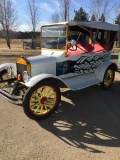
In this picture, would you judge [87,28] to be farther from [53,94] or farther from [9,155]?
[9,155]

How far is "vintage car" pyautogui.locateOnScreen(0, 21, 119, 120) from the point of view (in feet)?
14.0

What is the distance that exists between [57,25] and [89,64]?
1.52 meters

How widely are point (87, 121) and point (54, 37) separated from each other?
255 centimetres

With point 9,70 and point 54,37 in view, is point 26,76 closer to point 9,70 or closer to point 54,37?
point 9,70

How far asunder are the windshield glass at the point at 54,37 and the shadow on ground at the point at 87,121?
1.55 meters

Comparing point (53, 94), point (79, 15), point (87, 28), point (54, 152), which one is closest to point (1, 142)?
point (54, 152)

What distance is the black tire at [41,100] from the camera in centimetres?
400

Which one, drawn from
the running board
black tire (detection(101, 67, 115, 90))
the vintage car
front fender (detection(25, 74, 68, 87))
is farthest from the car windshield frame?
black tire (detection(101, 67, 115, 90))

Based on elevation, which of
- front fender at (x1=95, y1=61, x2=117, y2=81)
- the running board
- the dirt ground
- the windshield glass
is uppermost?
the windshield glass

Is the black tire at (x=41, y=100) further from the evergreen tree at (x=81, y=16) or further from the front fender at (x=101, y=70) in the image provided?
the evergreen tree at (x=81, y=16)

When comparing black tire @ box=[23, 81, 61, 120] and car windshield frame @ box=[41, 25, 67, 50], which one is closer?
black tire @ box=[23, 81, 61, 120]

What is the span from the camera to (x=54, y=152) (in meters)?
3.26

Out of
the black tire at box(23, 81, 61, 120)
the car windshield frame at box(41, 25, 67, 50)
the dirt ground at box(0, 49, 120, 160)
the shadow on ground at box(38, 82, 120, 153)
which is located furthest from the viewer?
the car windshield frame at box(41, 25, 67, 50)

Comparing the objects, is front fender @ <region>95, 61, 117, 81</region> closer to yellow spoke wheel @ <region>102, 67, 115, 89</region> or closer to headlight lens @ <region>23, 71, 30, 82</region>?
yellow spoke wheel @ <region>102, 67, 115, 89</region>
